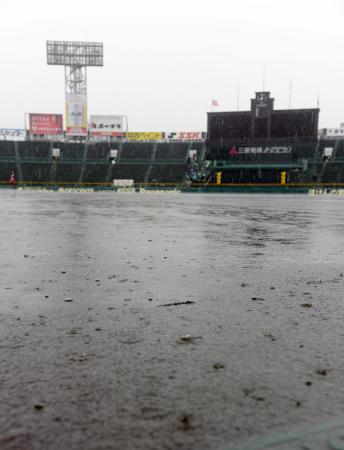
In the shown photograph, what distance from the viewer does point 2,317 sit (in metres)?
3.78

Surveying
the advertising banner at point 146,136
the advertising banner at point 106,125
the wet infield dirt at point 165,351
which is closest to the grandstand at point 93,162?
the advertising banner at point 146,136

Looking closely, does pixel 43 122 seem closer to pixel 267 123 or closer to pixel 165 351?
pixel 267 123

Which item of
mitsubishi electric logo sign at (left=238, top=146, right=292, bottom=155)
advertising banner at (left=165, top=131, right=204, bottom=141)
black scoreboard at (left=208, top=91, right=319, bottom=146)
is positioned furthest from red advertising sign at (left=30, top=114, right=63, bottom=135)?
mitsubishi electric logo sign at (left=238, top=146, right=292, bottom=155)

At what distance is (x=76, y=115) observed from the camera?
59.7 meters

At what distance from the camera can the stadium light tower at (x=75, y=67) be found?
195 feet

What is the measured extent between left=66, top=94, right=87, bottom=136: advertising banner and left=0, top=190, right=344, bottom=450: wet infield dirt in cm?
5628

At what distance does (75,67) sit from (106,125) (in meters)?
9.77

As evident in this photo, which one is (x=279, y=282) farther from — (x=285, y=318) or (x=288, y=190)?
(x=288, y=190)

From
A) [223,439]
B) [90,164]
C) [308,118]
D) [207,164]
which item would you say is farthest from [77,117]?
[223,439]

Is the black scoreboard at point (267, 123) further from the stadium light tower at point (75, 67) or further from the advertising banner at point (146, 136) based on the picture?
the stadium light tower at point (75, 67)

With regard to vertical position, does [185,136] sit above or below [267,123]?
below

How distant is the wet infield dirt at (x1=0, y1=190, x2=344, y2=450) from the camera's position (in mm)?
2055

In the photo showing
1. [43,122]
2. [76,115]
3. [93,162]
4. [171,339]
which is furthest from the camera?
[43,122]

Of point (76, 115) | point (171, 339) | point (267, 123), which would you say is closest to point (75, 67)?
point (76, 115)
